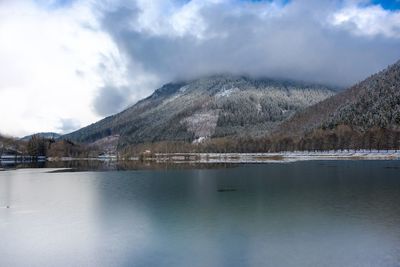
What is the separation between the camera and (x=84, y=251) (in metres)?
27.5

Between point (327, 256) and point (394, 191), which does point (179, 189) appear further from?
point (327, 256)

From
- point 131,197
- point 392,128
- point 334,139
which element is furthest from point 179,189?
point 392,128

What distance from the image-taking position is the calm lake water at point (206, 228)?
993 inches

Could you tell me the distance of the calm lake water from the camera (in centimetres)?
2523

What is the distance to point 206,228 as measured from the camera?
33125mm

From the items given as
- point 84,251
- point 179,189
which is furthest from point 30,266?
point 179,189

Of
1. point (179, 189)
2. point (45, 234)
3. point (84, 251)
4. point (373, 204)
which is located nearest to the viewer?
point (84, 251)

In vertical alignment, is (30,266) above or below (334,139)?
below

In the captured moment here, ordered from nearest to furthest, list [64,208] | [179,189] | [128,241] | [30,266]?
[30,266] < [128,241] < [64,208] < [179,189]

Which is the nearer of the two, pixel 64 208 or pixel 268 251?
pixel 268 251

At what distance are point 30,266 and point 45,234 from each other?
8.86 m

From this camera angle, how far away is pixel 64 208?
151ft

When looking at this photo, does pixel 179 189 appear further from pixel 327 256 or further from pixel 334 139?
pixel 334 139

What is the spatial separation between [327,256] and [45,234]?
21271 mm
